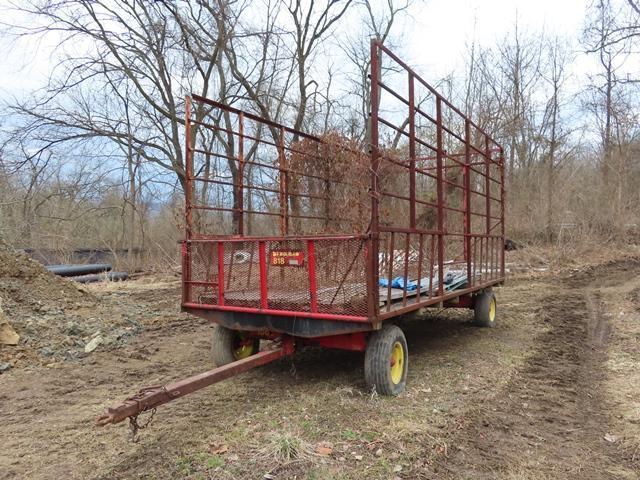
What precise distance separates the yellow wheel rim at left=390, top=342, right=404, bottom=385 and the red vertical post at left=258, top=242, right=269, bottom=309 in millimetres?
1278

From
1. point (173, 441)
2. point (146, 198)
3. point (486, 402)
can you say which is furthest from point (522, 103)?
point (173, 441)

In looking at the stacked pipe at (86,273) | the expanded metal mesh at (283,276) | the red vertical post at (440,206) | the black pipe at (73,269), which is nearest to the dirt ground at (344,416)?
the expanded metal mesh at (283,276)

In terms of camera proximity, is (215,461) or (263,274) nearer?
(215,461)

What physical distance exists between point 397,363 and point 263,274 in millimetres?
1541

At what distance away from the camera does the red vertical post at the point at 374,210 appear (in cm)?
408

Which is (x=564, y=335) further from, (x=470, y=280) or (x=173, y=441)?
(x=173, y=441)

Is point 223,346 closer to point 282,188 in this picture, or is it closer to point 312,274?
point 312,274

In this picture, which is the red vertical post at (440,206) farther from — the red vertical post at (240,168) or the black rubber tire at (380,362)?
the red vertical post at (240,168)

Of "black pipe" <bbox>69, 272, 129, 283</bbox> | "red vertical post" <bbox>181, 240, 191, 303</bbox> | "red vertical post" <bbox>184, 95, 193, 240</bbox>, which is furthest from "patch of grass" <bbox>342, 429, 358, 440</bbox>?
"black pipe" <bbox>69, 272, 129, 283</bbox>

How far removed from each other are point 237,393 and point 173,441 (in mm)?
1141

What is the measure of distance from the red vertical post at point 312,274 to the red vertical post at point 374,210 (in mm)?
486

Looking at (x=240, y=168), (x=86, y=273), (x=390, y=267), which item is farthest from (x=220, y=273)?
(x=86, y=273)

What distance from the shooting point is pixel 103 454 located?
133 inches

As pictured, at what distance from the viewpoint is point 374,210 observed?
4.15 meters
